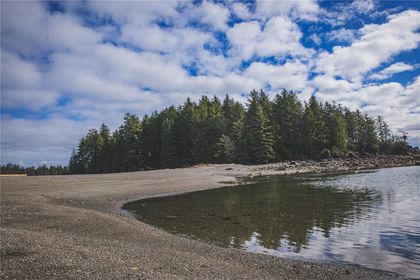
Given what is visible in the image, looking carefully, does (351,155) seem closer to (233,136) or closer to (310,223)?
(233,136)

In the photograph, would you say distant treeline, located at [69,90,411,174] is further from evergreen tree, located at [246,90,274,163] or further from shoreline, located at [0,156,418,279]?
shoreline, located at [0,156,418,279]

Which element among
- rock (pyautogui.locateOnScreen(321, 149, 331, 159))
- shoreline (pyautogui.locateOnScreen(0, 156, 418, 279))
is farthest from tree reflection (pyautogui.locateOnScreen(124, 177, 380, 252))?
rock (pyautogui.locateOnScreen(321, 149, 331, 159))

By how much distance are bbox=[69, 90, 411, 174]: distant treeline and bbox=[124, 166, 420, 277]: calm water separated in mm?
51720

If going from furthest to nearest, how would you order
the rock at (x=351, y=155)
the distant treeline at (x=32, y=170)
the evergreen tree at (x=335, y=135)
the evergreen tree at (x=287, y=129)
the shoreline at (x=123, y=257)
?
the distant treeline at (x=32, y=170)
the rock at (x=351, y=155)
the evergreen tree at (x=335, y=135)
the evergreen tree at (x=287, y=129)
the shoreline at (x=123, y=257)

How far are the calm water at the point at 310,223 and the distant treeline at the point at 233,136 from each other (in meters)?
51.7

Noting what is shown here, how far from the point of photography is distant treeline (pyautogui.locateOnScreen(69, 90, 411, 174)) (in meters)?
79.6

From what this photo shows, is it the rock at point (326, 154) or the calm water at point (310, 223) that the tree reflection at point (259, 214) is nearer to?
the calm water at point (310, 223)

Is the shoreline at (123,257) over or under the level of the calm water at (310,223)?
over

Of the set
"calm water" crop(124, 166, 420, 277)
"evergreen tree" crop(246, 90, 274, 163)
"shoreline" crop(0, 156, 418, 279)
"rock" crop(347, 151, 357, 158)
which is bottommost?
"calm water" crop(124, 166, 420, 277)

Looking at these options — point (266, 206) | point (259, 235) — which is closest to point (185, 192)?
point (266, 206)

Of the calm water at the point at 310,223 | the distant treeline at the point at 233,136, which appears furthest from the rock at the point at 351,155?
the calm water at the point at 310,223

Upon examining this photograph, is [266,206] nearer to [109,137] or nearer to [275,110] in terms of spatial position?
[275,110]

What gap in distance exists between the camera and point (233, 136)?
83875 millimetres

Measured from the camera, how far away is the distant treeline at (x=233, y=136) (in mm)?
79625
